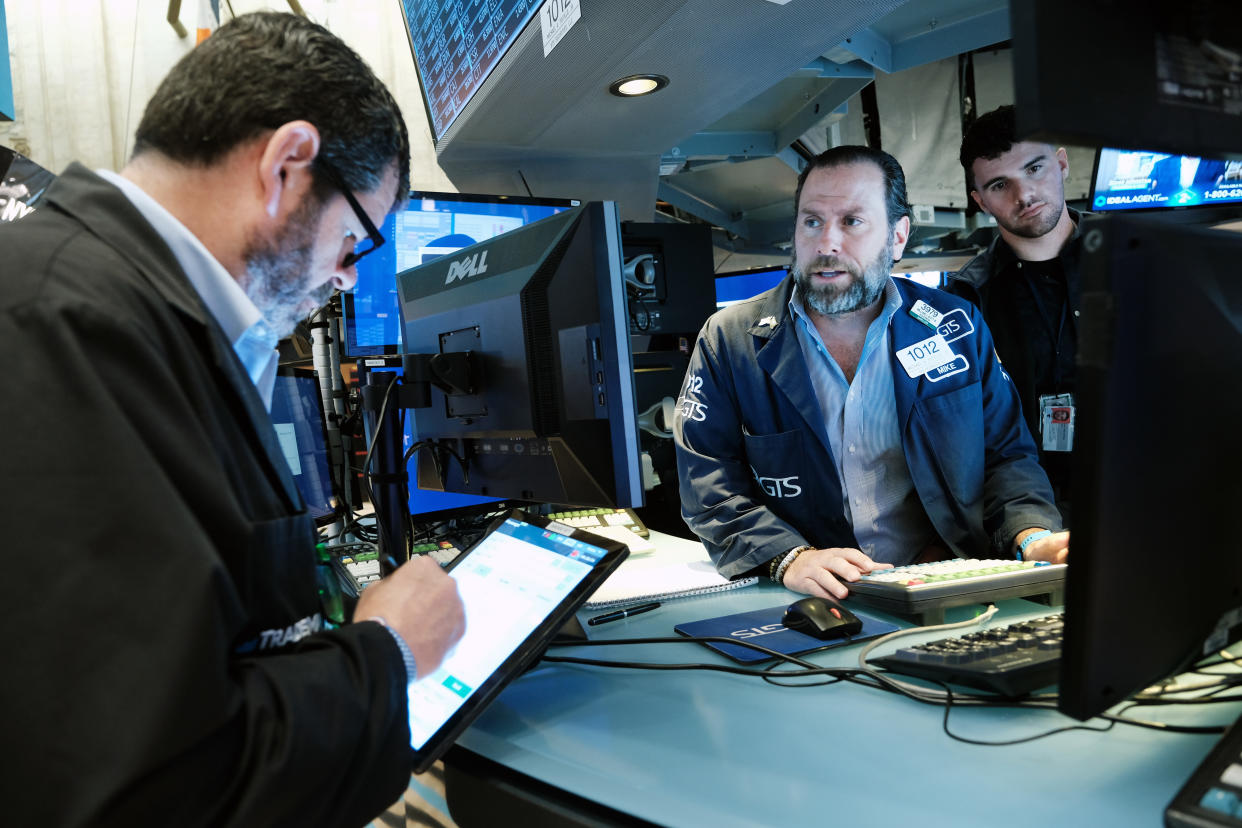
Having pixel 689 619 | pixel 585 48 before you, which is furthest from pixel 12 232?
pixel 585 48

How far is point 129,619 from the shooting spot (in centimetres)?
50

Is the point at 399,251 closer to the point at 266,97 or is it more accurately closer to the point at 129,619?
the point at 266,97

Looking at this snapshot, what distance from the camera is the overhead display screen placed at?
1.83 meters

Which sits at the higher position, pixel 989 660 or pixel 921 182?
pixel 921 182

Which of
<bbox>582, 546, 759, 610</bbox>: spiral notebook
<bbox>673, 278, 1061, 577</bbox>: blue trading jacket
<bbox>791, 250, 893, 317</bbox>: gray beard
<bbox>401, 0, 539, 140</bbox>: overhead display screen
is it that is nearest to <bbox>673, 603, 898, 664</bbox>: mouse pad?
<bbox>582, 546, 759, 610</bbox>: spiral notebook

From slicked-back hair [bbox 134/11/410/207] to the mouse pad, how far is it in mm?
718

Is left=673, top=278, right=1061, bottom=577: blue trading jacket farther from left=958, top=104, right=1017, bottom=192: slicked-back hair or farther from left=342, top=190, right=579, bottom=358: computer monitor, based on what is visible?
left=342, top=190, right=579, bottom=358: computer monitor

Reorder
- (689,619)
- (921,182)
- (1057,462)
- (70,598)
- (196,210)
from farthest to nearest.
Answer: (921,182)
(1057,462)
(689,619)
(196,210)
(70,598)

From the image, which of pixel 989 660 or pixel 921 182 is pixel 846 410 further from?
pixel 921 182

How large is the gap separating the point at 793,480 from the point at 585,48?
1.05 meters

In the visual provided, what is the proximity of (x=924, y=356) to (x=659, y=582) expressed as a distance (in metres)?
0.77

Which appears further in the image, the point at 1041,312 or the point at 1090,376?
the point at 1041,312

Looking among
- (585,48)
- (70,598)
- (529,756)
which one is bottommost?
(529,756)

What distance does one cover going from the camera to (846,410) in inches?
67.6
